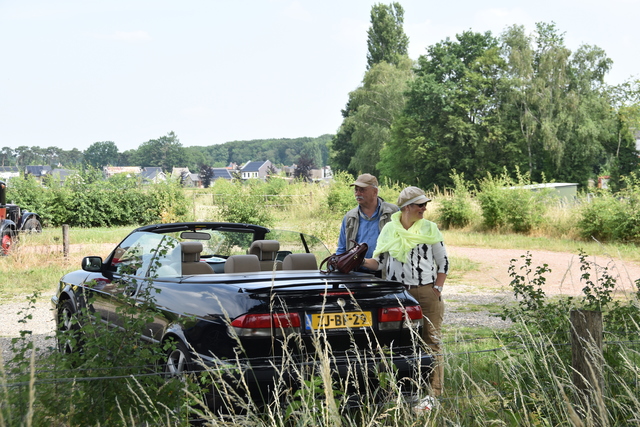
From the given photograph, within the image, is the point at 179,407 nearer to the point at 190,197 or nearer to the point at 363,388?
the point at 363,388

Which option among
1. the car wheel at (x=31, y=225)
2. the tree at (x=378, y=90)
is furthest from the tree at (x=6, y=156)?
the car wheel at (x=31, y=225)

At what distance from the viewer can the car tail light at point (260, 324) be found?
4.06 meters

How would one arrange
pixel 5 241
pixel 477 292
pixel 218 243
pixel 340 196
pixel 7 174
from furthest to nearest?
1. pixel 7 174
2. pixel 340 196
3. pixel 5 241
4. pixel 477 292
5. pixel 218 243

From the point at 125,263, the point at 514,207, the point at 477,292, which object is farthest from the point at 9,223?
the point at 514,207

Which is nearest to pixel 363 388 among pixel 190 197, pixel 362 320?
pixel 362 320

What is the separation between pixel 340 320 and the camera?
4285mm

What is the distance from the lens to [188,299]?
4621mm

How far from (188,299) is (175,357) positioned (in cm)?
40

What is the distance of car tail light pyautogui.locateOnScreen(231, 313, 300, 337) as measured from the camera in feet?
13.3

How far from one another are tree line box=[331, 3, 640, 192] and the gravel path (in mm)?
32802

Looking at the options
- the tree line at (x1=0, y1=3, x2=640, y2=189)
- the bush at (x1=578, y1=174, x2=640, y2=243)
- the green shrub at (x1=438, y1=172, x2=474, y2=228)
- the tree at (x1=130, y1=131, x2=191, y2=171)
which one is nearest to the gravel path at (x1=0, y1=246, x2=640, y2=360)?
the bush at (x1=578, y1=174, x2=640, y2=243)

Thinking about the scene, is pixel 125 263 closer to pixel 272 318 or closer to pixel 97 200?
pixel 272 318

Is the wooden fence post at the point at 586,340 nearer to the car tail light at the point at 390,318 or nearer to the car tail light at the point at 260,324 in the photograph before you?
the car tail light at the point at 390,318

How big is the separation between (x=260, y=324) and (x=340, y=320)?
1.76 ft
